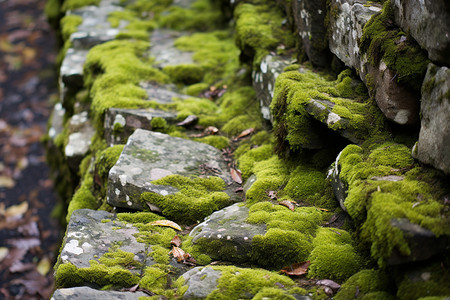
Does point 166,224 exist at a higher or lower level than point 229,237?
lower

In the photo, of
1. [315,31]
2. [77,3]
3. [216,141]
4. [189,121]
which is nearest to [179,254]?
[216,141]

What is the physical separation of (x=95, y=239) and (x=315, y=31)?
11.3 feet

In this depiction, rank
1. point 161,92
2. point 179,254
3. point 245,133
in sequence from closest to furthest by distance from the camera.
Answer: point 179,254 → point 245,133 → point 161,92

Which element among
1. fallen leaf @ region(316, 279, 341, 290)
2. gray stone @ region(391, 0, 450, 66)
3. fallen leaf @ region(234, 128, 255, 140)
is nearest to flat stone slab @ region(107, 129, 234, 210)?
fallen leaf @ region(234, 128, 255, 140)

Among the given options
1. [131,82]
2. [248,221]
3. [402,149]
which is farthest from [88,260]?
[131,82]

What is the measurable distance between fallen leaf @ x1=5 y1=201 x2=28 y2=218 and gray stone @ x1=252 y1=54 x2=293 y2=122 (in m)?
5.02

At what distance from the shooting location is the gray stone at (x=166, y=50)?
702 centimetres

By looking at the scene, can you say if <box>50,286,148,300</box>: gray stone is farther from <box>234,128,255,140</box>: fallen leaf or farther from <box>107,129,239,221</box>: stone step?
<box>234,128,255,140</box>: fallen leaf

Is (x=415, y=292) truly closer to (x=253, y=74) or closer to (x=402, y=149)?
(x=402, y=149)

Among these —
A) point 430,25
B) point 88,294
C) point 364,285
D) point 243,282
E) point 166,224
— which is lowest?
point 166,224

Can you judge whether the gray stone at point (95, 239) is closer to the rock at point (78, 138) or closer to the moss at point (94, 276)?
the moss at point (94, 276)

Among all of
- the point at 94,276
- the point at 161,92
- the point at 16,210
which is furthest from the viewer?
the point at 16,210

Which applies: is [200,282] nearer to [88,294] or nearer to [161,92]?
[88,294]

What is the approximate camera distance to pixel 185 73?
670cm
